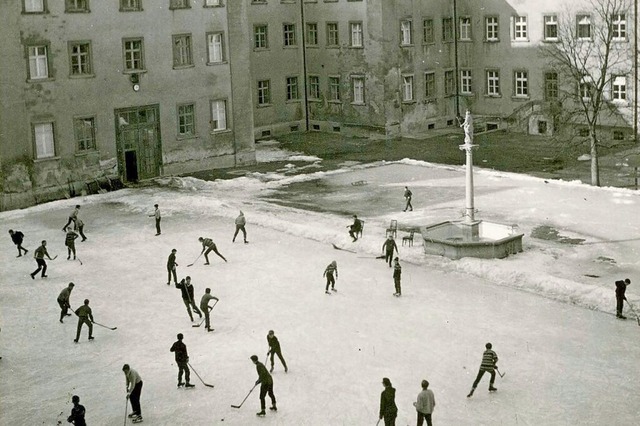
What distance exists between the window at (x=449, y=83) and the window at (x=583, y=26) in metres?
10.2

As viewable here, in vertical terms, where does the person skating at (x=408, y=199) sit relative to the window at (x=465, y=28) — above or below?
below

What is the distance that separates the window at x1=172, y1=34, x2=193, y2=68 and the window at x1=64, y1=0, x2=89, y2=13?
5.15 m

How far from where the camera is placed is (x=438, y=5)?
60094 mm

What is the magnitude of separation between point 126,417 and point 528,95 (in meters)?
43.1

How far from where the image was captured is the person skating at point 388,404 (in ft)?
60.0

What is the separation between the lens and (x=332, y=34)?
59875 mm

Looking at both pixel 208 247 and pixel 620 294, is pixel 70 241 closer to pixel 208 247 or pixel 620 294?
pixel 208 247

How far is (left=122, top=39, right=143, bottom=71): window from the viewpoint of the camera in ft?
150

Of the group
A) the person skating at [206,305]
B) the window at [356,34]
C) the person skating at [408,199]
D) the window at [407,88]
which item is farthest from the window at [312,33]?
the person skating at [206,305]

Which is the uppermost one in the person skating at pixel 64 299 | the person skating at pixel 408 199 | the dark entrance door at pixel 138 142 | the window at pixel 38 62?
the window at pixel 38 62

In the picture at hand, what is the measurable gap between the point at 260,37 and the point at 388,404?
44.3 metres

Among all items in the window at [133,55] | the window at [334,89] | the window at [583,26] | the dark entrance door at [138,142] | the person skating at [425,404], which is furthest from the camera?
the window at [334,89]

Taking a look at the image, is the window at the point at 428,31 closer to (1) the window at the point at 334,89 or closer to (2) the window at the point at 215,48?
(1) the window at the point at 334,89

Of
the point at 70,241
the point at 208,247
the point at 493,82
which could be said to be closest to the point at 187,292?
the point at 208,247
